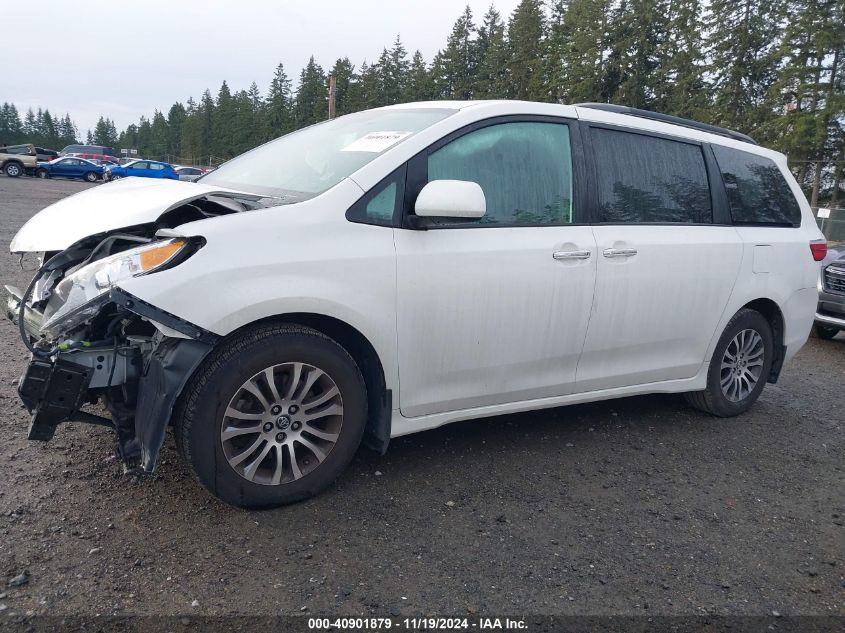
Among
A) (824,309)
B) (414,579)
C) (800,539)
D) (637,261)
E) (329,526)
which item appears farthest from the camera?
(824,309)

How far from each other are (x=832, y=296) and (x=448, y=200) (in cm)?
671

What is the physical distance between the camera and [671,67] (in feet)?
144

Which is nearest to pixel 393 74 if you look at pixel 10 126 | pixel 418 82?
pixel 418 82

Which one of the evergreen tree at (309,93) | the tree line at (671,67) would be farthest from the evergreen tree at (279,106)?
the tree line at (671,67)

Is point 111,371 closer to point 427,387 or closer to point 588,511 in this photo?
point 427,387

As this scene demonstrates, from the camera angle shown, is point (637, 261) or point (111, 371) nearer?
point (111, 371)

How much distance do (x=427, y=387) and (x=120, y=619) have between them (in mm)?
1619

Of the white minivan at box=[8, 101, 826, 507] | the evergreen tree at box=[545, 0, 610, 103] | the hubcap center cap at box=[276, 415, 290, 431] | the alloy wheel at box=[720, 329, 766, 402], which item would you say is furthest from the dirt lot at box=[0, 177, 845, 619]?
the evergreen tree at box=[545, 0, 610, 103]

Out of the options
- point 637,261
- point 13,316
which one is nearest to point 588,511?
point 637,261

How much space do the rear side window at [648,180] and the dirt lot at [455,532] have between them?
141cm

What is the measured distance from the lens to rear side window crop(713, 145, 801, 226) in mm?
4664

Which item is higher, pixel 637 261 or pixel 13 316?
pixel 637 261

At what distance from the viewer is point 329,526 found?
9.80ft

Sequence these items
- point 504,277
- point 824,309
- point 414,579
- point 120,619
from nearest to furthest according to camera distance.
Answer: point 120,619 < point 414,579 < point 504,277 < point 824,309
